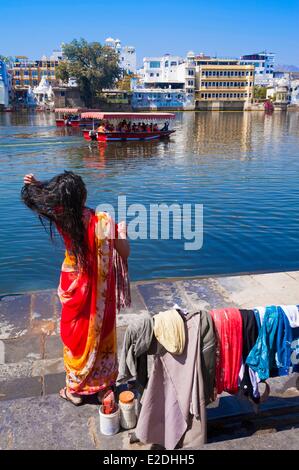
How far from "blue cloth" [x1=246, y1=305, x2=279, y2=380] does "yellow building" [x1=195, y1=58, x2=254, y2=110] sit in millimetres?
85150

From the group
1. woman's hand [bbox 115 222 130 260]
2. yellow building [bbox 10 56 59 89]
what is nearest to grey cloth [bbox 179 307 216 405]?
woman's hand [bbox 115 222 130 260]

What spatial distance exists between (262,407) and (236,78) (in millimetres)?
88184

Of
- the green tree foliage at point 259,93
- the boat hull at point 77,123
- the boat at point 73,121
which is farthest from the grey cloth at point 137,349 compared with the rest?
the green tree foliage at point 259,93

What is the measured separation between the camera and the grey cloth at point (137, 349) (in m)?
2.49

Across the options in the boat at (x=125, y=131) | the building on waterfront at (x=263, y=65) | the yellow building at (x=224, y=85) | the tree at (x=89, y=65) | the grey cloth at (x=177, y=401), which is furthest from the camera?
the building on waterfront at (x=263, y=65)

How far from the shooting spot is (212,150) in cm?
2423

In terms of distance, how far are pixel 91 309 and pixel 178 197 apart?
10137 mm

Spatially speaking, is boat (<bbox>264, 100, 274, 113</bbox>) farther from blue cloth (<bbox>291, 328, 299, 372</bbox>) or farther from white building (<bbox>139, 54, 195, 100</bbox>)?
blue cloth (<bbox>291, 328, 299, 372</bbox>)

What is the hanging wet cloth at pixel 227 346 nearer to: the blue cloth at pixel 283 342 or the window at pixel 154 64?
the blue cloth at pixel 283 342

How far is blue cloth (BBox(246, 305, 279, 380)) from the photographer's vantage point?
8.34 feet

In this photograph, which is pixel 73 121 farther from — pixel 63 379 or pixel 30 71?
pixel 30 71

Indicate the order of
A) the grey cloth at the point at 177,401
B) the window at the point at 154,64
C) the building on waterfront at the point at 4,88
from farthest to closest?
the window at the point at 154,64, the building on waterfront at the point at 4,88, the grey cloth at the point at 177,401
